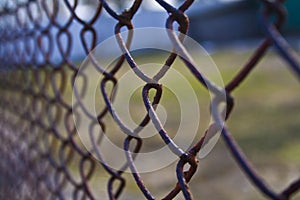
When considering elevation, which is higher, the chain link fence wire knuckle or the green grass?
the chain link fence wire knuckle

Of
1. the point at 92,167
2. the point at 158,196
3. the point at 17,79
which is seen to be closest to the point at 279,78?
the point at 158,196

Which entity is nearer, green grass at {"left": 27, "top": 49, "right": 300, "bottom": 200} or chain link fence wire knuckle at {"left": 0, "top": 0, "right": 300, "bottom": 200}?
chain link fence wire knuckle at {"left": 0, "top": 0, "right": 300, "bottom": 200}

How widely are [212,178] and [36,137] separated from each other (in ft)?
4.22

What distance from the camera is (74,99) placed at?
1.09 meters

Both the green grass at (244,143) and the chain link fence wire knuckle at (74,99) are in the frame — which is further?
the green grass at (244,143)

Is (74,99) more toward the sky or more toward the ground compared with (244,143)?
more toward the sky

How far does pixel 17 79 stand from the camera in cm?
150

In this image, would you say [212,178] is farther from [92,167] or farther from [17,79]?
[92,167]

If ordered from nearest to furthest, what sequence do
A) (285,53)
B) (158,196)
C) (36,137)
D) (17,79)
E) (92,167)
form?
(285,53), (92,167), (36,137), (17,79), (158,196)

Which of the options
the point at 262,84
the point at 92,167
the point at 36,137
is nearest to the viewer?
the point at 92,167

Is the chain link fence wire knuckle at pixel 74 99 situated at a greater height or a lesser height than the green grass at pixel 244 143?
greater

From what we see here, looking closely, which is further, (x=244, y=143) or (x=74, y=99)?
(x=244, y=143)

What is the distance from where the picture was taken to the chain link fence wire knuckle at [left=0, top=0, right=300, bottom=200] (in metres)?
0.36

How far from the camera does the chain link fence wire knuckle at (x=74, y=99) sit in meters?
0.36
